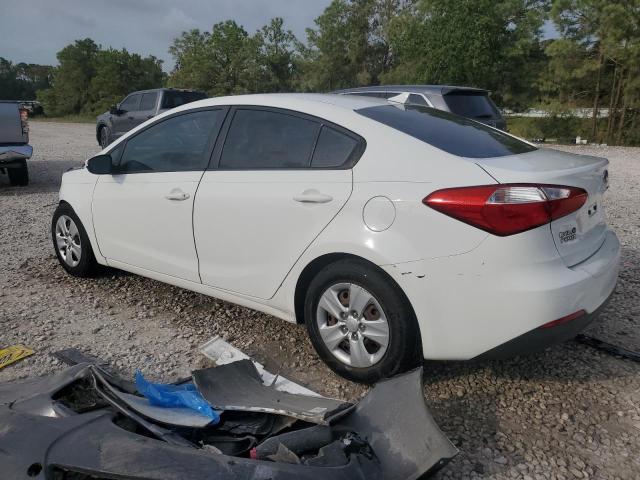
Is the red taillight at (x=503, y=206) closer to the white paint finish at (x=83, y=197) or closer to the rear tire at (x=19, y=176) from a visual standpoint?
the white paint finish at (x=83, y=197)

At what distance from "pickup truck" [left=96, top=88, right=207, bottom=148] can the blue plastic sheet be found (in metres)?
12.7

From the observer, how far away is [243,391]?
8.52 ft

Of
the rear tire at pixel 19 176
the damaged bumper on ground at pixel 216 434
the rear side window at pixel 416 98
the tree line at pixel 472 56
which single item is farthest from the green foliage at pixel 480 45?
the damaged bumper on ground at pixel 216 434

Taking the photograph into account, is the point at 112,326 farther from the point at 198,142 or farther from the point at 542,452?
the point at 542,452

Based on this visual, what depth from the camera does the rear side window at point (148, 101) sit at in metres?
14.5

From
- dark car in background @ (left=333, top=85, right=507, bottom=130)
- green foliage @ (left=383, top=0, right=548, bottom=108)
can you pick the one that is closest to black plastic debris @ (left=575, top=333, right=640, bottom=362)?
dark car in background @ (left=333, top=85, right=507, bottom=130)

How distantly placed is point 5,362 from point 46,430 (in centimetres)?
163

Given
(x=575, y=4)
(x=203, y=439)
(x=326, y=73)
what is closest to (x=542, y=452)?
(x=203, y=439)

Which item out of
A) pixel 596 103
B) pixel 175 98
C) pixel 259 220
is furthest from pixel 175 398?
pixel 596 103

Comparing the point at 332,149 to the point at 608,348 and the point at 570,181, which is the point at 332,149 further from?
the point at 608,348

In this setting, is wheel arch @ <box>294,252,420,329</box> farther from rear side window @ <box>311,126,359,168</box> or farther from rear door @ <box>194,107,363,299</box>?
rear side window @ <box>311,126,359,168</box>

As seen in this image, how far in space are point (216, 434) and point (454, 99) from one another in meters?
7.92

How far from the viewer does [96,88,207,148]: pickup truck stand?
47.6 ft

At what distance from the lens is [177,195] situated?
3564mm
